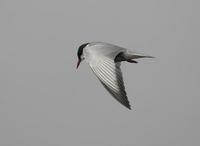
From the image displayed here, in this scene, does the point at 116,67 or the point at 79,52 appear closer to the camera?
the point at 116,67

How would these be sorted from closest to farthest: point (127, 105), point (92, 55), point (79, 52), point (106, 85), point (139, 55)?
point (127, 105)
point (106, 85)
point (92, 55)
point (139, 55)
point (79, 52)

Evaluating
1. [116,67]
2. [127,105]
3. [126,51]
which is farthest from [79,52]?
[127,105]

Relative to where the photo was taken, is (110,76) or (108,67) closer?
(110,76)

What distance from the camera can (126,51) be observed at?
4742mm

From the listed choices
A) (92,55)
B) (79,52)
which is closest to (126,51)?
(92,55)

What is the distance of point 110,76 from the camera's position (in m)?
3.83

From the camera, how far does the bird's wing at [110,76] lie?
368 centimetres

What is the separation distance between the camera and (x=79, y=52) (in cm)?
559

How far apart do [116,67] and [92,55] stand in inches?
14.7

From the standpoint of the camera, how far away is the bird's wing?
368 cm

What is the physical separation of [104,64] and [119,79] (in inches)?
9.1

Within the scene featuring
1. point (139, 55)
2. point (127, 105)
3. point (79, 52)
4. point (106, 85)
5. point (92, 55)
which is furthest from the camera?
point (79, 52)

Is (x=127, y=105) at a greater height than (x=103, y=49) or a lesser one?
lesser

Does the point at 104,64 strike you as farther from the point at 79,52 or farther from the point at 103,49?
the point at 79,52
